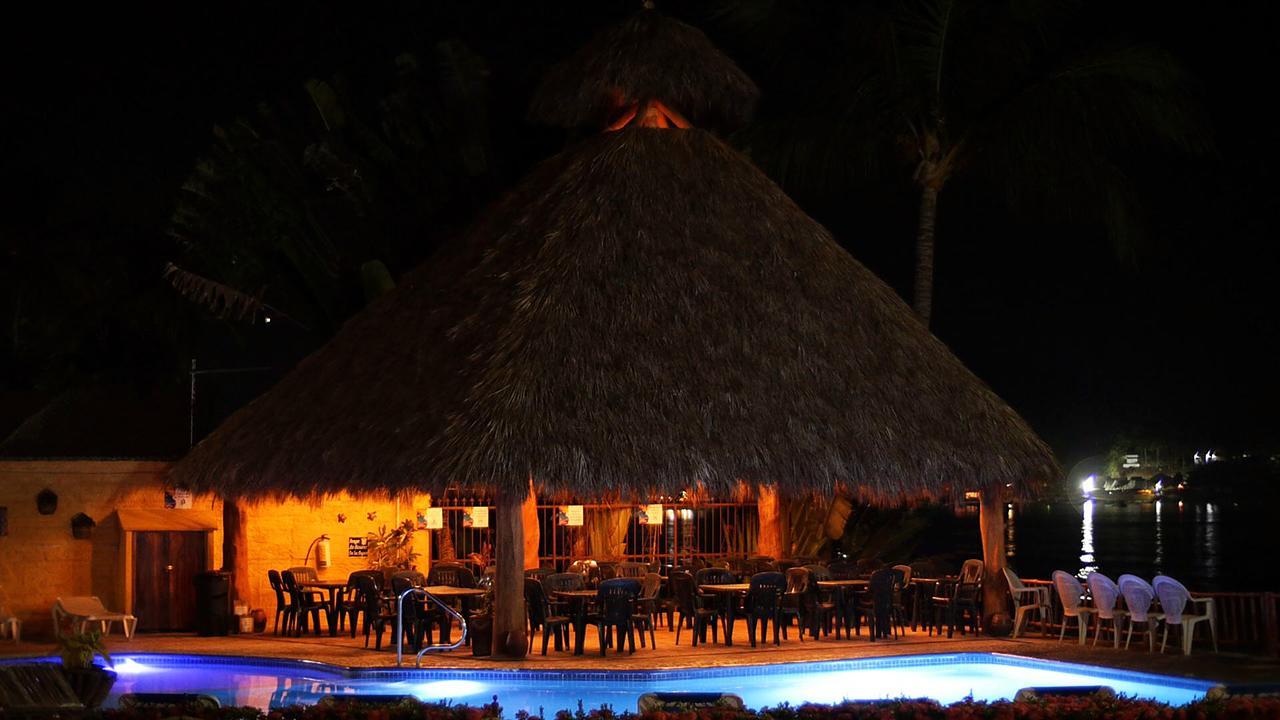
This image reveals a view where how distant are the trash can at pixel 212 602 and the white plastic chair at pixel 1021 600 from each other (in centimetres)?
940

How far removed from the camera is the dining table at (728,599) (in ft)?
55.0

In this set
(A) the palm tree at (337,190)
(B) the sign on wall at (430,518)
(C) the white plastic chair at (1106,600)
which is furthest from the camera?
(A) the palm tree at (337,190)

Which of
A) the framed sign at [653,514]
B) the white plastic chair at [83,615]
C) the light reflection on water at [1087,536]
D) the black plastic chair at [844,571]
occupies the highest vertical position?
the framed sign at [653,514]

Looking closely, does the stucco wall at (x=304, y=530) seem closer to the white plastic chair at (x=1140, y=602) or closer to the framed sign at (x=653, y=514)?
the framed sign at (x=653, y=514)

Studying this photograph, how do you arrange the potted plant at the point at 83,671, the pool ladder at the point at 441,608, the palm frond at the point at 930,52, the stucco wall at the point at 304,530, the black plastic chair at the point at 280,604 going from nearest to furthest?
the potted plant at the point at 83,671 < the pool ladder at the point at 441,608 < the black plastic chair at the point at 280,604 < the stucco wall at the point at 304,530 < the palm frond at the point at 930,52

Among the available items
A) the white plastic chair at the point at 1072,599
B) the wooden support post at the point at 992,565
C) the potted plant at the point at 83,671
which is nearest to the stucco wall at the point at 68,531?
the potted plant at the point at 83,671

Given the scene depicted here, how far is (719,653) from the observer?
51.7ft

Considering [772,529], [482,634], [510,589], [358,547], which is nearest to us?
[510,589]

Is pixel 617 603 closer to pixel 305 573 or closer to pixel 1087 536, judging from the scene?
pixel 305 573

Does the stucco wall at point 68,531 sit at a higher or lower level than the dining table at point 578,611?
higher

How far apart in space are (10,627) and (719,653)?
858cm

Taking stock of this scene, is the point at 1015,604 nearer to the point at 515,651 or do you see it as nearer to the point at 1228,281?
the point at 515,651

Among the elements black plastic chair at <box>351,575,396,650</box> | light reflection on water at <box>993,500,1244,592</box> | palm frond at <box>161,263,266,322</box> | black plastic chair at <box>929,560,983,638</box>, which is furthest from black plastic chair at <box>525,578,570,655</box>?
light reflection on water at <box>993,500,1244,592</box>

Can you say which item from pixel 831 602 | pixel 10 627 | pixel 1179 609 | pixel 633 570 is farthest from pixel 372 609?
pixel 1179 609
